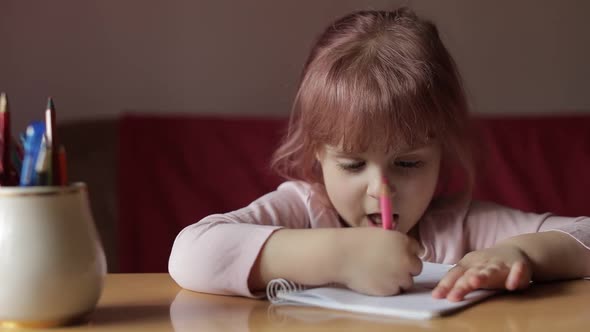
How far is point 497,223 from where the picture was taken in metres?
1.17

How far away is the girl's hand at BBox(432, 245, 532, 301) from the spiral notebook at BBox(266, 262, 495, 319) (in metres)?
0.01

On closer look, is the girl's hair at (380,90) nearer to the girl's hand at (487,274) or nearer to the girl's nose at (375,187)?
the girl's nose at (375,187)

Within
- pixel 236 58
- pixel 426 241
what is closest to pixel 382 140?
pixel 426 241

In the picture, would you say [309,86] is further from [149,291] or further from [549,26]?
[549,26]

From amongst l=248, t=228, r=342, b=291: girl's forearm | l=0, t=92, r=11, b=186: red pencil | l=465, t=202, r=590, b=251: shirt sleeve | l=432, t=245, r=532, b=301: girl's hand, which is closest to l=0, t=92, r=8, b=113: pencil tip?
l=0, t=92, r=11, b=186: red pencil

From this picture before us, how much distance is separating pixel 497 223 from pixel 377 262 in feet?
1.56

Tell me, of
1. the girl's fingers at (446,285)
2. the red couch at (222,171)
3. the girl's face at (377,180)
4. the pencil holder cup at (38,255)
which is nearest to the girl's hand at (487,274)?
the girl's fingers at (446,285)

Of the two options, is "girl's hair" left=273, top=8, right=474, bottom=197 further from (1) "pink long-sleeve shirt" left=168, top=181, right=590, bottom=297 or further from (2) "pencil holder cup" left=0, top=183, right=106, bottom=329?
(2) "pencil holder cup" left=0, top=183, right=106, bottom=329

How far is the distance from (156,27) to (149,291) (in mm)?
1268

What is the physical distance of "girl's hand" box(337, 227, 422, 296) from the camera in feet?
2.45

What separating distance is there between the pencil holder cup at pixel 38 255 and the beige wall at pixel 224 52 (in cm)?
136

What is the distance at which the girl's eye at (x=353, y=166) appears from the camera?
1033mm

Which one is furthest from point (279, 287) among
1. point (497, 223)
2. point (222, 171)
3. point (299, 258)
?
point (222, 171)

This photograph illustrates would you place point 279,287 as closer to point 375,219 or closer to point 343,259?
point 343,259
